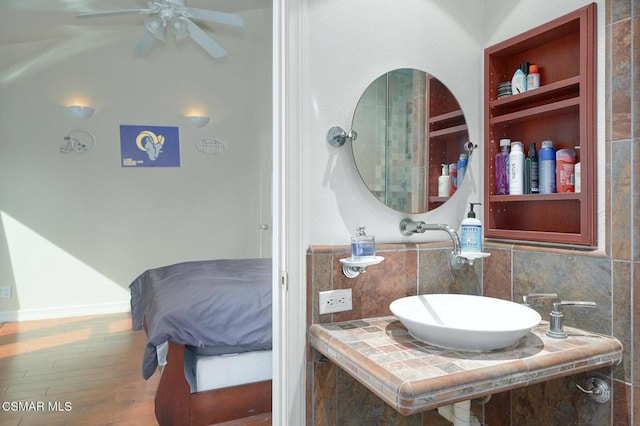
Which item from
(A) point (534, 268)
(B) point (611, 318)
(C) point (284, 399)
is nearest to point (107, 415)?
(C) point (284, 399)

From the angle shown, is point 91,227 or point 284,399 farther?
point 91,227

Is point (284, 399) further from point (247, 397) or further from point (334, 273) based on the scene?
point (247, 397)

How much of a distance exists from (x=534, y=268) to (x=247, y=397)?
5.40 feet

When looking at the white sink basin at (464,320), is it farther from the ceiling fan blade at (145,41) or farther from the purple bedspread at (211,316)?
the ceiling fan blade at (145,41)

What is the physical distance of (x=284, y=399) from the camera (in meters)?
1.25

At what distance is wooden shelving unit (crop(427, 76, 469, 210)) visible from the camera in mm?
1490

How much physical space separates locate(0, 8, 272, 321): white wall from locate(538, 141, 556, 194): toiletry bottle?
3096 millimetres

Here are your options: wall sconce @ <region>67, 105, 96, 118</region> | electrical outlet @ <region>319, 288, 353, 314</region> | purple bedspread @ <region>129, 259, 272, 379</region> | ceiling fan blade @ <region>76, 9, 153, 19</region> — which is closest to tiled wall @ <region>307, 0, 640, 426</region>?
electrical outlet @ <region>319, 288, 353, 314</region>

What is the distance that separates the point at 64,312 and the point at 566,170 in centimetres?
432

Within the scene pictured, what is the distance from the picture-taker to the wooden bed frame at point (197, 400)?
199 cm

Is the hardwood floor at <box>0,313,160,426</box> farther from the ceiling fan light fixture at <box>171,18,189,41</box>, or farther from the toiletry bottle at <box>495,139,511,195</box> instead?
the ceiling fan light fixture at <box>171,18,189,41</box>

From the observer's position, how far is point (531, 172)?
4.55 feet

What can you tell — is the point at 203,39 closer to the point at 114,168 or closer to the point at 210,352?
the point at 114,168

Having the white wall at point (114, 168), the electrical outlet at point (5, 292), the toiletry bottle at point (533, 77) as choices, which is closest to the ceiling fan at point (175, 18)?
the white wall at point (114, 168)
